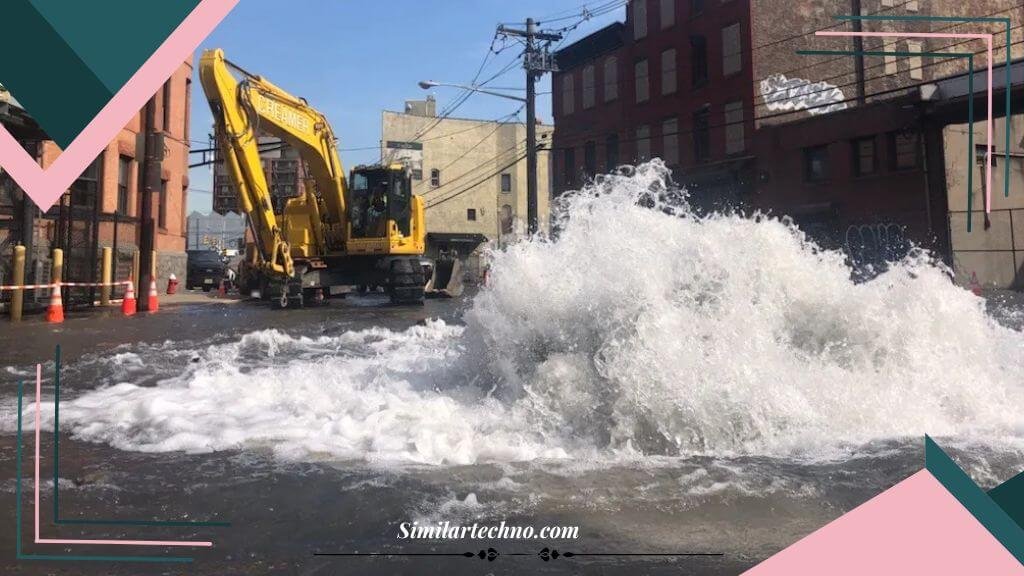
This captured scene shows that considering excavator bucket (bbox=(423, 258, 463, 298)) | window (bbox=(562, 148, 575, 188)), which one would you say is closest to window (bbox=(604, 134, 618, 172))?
window (bbox=(562, 148, 575, 188))

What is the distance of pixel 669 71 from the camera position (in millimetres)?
29719

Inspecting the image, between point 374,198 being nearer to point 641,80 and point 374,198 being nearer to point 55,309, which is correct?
point 55,309

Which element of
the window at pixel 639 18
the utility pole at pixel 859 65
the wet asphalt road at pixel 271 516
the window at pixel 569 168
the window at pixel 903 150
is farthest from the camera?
the window at pixel 569 168

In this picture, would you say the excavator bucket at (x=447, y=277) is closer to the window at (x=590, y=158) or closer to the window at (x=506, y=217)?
the window at (x=590, y=158)

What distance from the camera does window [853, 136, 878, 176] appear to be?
22219 mm

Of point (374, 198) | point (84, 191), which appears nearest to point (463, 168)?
point (374, 198)

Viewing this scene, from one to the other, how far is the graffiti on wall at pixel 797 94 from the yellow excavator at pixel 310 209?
16.0 meters

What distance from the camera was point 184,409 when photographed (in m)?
4.72

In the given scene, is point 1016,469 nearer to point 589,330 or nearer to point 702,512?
point 702,512

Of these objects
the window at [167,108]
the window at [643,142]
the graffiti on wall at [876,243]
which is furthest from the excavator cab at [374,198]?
the window at [643,142]

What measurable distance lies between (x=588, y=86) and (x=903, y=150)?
655 inches

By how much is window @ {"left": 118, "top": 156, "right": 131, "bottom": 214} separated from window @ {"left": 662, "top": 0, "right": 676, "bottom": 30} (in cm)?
2217

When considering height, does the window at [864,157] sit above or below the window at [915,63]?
below

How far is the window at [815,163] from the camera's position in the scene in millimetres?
23906
